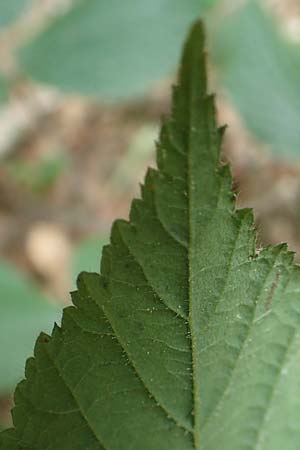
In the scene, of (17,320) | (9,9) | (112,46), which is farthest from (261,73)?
(17,320)

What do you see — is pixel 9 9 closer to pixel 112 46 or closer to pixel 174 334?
pixel 112 46

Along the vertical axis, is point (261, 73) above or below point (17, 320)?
above

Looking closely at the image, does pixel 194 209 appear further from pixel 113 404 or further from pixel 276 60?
pixel 276 60

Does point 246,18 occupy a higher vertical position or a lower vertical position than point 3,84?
lower

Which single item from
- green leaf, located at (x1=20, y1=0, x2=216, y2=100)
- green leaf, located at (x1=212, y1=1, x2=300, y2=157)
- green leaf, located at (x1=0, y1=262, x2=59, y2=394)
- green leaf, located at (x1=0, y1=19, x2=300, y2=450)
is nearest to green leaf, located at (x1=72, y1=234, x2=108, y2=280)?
green leaf, located at (x1=0, y1=262, x2=59, y2=394)

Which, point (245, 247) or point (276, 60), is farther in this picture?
point (276, 60)

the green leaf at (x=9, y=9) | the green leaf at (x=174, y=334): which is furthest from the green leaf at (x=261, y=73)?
the green leaf at (x=174, y=334)

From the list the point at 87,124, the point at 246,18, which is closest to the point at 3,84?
the point at 246,18
